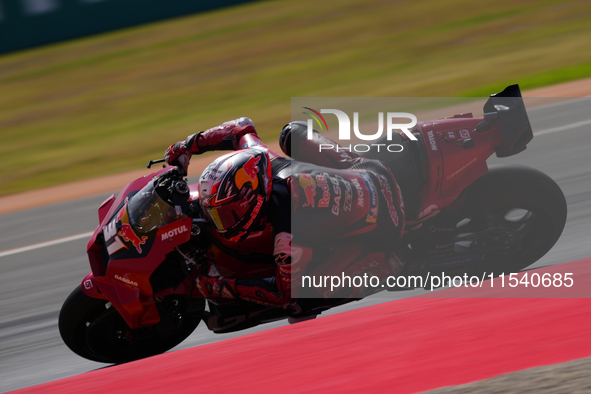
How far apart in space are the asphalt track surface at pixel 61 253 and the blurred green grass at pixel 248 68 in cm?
203

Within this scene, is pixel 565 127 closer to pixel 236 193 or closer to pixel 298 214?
pixel 298 214

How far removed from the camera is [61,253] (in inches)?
239

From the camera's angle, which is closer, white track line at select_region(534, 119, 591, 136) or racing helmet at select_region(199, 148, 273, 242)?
racing helmet at select_region(199, 148, 273, 242)

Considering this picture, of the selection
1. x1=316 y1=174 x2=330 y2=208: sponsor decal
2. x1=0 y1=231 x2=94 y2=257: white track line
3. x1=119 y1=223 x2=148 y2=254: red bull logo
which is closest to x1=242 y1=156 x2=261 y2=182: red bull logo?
x1=316 y1=174 x2=330 y2=208: sponsor decal

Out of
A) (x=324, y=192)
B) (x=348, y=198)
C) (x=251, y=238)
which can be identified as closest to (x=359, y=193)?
(x=348, y=198)

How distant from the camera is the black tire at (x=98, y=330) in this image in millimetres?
3645

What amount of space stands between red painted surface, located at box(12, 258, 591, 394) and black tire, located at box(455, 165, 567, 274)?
44 cm

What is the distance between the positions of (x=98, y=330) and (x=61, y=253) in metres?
2.64

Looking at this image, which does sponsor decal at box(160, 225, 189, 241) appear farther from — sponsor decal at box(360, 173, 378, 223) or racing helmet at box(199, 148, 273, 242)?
sponsor decal at box(360, 173, 378, 223)

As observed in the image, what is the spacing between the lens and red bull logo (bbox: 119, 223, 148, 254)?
3338 millimetres

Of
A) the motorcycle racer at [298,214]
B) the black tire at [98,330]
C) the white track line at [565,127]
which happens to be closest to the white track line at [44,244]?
the black tire at [98,330]

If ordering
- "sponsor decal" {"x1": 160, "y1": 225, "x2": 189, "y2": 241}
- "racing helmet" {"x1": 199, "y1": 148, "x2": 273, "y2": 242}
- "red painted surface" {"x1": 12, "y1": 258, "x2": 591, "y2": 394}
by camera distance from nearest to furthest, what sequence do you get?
"red painted surface" {"x1": 12, "y1": 258, "x2": 591, "y2": 394}, "racing helmet" {"x1": 199, "y1": 148, "x2": 273, "y2": 242}, "sponsor decal" {"x1": 160, "y1": 225, "x2": 189, "y2": 241}

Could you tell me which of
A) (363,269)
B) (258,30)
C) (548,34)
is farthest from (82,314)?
(258,30)

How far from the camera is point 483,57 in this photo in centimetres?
1179
